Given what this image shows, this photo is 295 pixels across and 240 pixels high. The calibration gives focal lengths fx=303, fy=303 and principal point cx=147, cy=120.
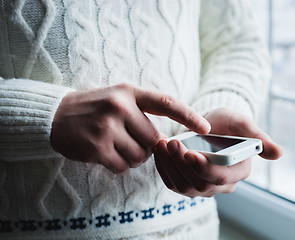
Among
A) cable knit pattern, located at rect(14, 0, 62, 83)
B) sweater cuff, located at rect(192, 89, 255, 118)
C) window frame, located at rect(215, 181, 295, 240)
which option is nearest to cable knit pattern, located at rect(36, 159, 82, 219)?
cable knit pattern, located at rect(14, 0, 62, 83)

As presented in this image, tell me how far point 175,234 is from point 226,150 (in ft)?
0.69

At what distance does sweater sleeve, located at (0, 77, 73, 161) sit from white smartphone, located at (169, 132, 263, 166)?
19 cm

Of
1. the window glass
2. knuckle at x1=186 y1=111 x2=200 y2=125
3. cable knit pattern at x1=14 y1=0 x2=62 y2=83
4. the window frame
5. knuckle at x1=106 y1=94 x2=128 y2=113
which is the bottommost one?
the window frame

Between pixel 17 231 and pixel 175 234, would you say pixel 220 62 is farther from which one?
pixel 17 231

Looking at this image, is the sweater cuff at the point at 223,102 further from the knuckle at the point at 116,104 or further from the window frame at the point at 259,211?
the window frame at the point at 259,211

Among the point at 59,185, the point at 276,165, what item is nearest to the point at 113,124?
the point at 59,185

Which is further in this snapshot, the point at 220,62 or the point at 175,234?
the point at 220,62

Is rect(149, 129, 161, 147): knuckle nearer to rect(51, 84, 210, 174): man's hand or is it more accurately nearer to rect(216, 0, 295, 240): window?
rect(51, 84, 210, 174): man's hand

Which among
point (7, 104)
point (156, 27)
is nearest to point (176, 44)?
point (156, 27)

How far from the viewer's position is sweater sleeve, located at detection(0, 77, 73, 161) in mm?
407

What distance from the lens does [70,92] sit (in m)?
0.43

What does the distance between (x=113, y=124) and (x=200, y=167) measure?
0.12 m

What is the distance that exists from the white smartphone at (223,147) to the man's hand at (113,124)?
39 mm

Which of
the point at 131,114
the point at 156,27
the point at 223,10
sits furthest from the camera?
the point at 223,10
